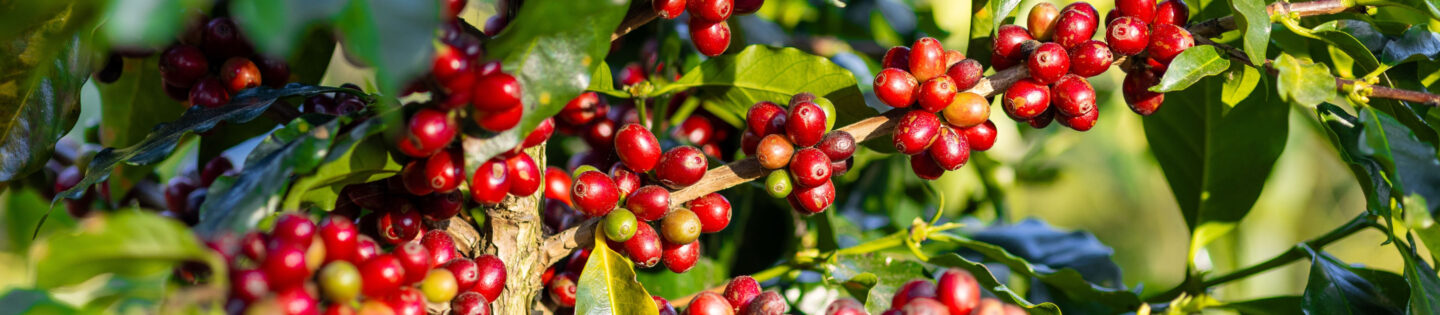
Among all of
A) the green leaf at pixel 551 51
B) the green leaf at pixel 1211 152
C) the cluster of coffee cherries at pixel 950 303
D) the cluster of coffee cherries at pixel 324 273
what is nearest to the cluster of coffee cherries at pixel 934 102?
the cluster of coffee cherries at pixel 950 303

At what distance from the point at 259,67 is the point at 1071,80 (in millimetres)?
869

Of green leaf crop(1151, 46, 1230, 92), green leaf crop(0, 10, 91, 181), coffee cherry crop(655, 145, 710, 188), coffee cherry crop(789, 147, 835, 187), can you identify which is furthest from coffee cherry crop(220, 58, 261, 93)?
green leaf crop(1151, 46, 1230, 92)

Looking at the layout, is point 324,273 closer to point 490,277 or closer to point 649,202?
point 490,277

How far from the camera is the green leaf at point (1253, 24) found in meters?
0.90

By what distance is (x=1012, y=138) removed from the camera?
245 centimetres

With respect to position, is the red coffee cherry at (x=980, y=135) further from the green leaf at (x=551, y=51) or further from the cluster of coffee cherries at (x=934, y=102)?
the green leaf at (x=551, y=51)

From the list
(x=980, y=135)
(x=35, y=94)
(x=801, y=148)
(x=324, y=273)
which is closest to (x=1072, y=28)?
(x=980, y=135)

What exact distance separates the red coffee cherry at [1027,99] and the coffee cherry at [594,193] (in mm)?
407

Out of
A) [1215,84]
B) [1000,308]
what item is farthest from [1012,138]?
[1000,308]

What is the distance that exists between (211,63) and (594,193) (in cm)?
49

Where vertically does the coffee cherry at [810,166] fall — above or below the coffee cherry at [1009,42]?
below

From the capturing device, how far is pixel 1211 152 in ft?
4.69

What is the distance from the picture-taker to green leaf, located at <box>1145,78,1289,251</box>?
1361 mm

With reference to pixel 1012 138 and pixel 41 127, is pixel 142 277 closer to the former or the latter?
pixel 41 127
